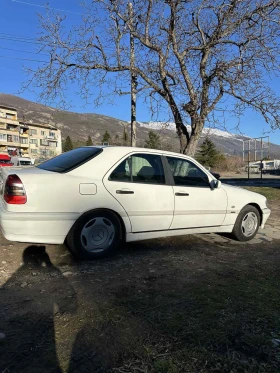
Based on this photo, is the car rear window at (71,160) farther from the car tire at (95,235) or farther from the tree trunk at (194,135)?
the tree trunk at (194,135)

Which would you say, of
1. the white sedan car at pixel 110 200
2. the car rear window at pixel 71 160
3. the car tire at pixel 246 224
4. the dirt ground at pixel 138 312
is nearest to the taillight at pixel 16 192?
the white sedan car at pixel 110 200

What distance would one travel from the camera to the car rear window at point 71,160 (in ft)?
13.3

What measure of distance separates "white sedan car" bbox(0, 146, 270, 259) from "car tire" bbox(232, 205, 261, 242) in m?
0.09

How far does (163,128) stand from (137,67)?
2.46 metres

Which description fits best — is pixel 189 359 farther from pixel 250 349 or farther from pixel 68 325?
pixel 68 325

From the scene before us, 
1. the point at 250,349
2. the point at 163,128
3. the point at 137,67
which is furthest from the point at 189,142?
the point at 250,349

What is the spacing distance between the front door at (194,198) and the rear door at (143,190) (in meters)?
0.17

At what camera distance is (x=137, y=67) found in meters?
10.6

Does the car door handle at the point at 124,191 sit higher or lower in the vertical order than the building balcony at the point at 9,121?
lower

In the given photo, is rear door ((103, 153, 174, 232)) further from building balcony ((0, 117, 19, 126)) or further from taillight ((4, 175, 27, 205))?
building balcony ((0, 117, 19, 126))

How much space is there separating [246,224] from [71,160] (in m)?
3.30

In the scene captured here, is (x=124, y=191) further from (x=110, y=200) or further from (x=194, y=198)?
(x=194, y=198)

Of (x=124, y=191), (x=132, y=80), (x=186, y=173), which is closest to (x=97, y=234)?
(x=124, y=191)

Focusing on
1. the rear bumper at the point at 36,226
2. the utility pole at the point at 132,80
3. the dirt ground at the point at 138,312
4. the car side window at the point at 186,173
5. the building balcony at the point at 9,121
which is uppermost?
the building balcony at the point at 9,121
